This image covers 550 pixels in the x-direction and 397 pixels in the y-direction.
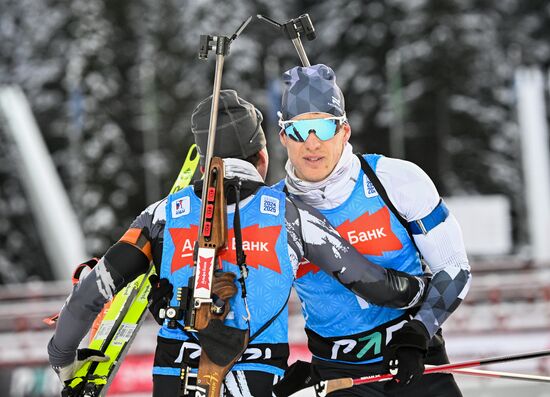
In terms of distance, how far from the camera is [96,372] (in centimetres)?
411

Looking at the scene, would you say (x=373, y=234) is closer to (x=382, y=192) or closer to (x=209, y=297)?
(x=382, y=192)

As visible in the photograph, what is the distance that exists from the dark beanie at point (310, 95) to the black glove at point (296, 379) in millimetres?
936

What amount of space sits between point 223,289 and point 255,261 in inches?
5.8

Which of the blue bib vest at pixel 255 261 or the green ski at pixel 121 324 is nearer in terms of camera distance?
the blue bib vest at pixel 255 261

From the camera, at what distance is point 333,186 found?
3932mm

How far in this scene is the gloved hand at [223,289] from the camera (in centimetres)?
340

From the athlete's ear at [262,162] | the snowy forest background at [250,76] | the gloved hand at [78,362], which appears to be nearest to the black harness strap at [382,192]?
the athlete's ear at [262,162]

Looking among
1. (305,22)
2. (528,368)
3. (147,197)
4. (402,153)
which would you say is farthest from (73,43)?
(305,22)

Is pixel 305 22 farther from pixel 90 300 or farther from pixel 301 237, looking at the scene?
pixel 90 300

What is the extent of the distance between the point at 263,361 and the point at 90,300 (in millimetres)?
662

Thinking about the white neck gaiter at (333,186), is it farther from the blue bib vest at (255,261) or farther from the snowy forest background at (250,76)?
the snowy forest background at (250,76)

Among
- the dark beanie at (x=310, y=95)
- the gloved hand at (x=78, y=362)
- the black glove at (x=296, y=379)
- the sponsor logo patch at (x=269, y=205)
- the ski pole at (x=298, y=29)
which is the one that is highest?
the ski pole at (x=298, y=29)

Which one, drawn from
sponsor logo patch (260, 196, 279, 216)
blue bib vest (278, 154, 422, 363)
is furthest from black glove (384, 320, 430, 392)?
sponsor logo patch (260, 196, 279, 216)

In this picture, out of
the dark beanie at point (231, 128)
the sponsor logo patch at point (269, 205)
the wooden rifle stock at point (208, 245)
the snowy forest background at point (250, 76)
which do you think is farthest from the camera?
the snowy forest background at point (250, 76)
